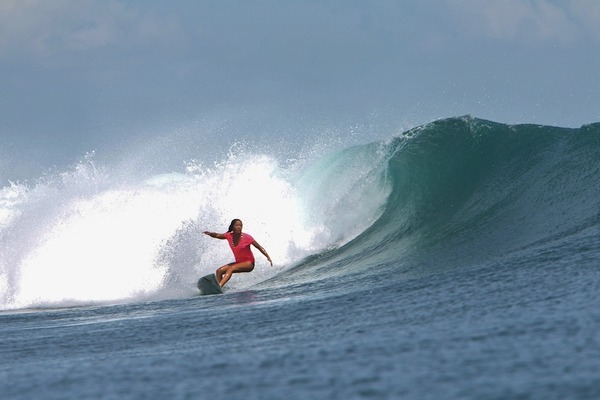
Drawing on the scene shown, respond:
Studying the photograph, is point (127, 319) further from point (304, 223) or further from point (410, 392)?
point (304, 223)

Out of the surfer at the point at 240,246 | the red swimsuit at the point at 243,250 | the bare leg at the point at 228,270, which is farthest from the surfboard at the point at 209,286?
the red swimsuit at the point at 243,250

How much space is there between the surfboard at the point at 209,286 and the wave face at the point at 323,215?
298 millimetres

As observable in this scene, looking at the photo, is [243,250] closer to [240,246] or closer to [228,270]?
[240,246]

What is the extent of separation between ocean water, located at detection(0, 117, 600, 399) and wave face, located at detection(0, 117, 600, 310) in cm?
6

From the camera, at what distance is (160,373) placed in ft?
18.6

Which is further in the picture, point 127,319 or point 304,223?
point 304,223

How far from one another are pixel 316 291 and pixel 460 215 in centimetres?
525

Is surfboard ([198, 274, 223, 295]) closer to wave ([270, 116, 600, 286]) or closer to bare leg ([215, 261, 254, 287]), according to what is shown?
bare leg ([215, 261, 254, 287])

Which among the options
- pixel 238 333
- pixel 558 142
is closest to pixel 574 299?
pixel 238 333

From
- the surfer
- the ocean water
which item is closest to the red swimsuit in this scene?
the surfer

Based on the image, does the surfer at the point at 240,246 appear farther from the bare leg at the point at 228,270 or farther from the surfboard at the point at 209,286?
the surfboard at the point at 209,286

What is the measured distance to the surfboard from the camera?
1292 centimetres

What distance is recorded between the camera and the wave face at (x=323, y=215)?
13.0 metres

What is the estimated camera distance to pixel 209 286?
42.7 ft
